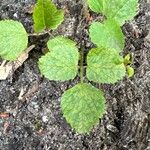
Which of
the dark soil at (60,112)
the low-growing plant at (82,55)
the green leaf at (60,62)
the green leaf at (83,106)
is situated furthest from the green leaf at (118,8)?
the green leaf at (83,106)

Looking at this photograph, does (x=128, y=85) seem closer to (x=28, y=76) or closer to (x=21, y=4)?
(x=28, y=76)

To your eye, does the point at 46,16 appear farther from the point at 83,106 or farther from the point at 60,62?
the point at 83,106

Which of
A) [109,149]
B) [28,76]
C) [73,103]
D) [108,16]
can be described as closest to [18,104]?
[28,76]

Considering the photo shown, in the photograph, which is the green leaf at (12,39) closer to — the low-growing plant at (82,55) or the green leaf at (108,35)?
the low-growing plant at (82,55)

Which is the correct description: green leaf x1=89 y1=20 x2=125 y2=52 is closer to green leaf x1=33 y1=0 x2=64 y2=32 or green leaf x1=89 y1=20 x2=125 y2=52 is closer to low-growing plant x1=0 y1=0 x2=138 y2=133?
low-growing plant x1=0 y1=0 x2=138 y2=133

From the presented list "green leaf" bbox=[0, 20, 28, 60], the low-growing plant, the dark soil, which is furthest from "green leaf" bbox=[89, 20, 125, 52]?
"green leaf" bbox=[0, 20, 28, 60]
